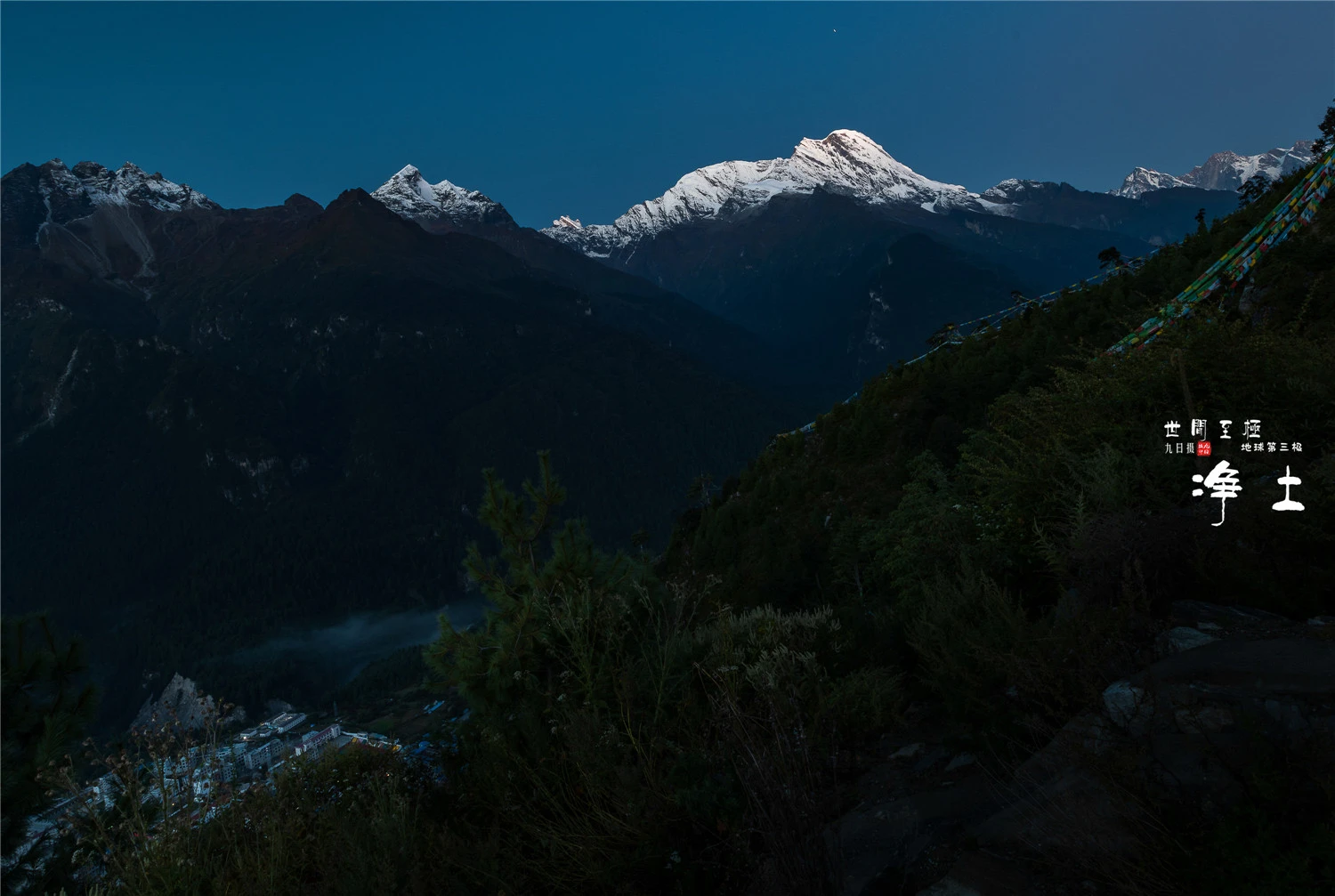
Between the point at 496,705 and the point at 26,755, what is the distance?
4834 mm

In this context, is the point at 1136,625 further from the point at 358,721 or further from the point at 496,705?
the point at 358,721

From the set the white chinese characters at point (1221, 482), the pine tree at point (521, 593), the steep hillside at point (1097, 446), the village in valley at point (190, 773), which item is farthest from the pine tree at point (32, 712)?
the white chinese characters at point (1221, 482)

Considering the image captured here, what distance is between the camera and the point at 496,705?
6.07 meters

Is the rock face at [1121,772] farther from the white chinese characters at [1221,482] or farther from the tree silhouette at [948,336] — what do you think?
the tree silhouette at [948,336]

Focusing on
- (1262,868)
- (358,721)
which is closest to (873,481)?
(1262,868)

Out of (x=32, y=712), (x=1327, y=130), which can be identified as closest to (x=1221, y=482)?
(x=32, y=712)

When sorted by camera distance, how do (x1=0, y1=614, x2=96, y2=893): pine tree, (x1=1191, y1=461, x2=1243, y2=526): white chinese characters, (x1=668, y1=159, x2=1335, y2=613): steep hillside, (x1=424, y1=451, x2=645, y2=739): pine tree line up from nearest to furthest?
(x1=668, y1=159, x2=1335, y2=613): steep hillside, (x1=1191, y1=461, x2=1243, y2=526): white chinese characters, (x1=424, y1=451, x2=645, y2=739): pine tree, (x1=0, y1=614, x2=96, y2=893): pine tree

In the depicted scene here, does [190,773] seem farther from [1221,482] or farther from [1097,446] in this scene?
[1097,446]

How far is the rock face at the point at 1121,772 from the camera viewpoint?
9.58 feet

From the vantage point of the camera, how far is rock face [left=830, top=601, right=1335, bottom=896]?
2.92 m

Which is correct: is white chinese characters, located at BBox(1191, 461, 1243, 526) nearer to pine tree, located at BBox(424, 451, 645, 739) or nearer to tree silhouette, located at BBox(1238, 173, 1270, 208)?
pine tree, located at BBox(424, 451, 645, 739)

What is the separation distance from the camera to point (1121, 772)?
9.66ft

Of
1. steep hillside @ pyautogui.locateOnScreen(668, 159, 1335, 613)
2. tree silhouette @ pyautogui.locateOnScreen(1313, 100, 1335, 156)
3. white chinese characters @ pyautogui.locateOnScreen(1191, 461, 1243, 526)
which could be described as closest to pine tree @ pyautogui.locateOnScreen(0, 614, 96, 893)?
steep hillside @ pyautogui.locateOnScreen(668, 159, 1335, 613)

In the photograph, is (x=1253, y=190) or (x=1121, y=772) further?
(x=1253, y=190)
